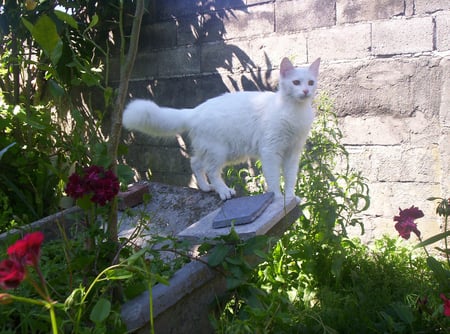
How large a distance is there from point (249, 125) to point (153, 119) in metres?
0.59

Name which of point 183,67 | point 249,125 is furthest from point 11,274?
point 183,67

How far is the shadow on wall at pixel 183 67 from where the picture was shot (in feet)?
11.2

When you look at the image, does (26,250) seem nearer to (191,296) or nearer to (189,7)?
(191,296)

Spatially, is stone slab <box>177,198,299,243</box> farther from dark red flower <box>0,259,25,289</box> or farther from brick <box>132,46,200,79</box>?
brick <box>132,46,200,79</box>

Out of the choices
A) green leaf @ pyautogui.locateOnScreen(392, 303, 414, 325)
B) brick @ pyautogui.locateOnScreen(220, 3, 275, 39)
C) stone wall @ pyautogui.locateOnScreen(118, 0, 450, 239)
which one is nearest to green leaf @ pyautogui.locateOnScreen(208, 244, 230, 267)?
green leaf @ pyautogui.locateOnScreen(392, 303, 414, 325)

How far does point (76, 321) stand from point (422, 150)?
8.14ft

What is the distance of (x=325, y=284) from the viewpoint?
212cm

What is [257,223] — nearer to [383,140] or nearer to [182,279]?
[182,279]

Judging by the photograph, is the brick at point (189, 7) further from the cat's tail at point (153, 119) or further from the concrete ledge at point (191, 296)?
the concrete ledge at point (191, 296)

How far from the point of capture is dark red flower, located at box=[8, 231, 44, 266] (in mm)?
740

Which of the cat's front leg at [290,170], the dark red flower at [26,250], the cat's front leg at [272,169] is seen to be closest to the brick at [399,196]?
the cat's front leg at [290,170]

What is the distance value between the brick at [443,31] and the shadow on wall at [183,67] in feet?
3.75

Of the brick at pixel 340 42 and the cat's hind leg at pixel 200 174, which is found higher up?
the brick at pixel 340 42

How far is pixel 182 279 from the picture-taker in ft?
4.57
